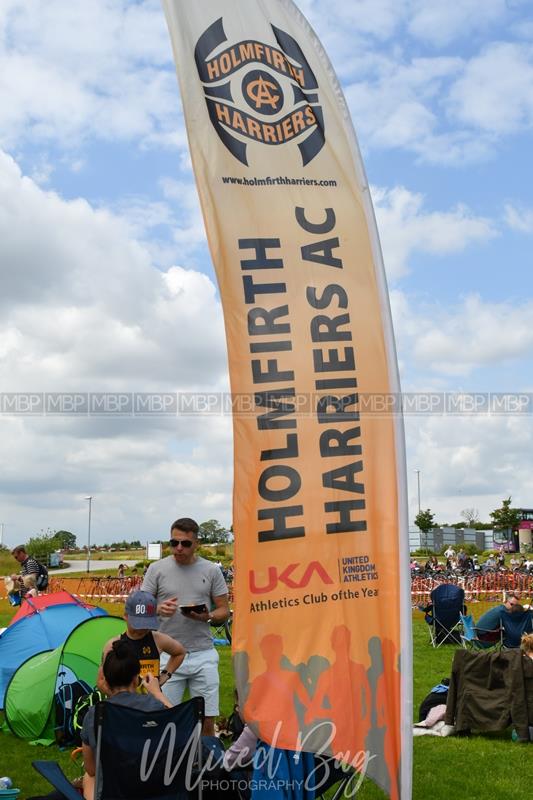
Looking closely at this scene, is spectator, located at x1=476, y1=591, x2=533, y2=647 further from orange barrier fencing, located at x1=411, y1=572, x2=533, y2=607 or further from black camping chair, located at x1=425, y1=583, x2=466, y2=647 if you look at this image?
orange barrier fencing, located at x1=411, y1=572, x2=533, y2=607

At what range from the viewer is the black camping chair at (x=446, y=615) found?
16250mm

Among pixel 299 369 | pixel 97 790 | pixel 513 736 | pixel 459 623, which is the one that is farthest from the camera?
pixel 459 623

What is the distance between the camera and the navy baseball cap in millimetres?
5641

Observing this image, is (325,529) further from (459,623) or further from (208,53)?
(459,623)

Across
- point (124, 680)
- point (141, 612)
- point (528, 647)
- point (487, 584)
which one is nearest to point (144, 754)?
point (124, 680)

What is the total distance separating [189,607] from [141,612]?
61cm

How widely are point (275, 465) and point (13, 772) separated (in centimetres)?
449

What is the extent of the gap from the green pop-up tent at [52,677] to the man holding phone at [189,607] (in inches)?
101

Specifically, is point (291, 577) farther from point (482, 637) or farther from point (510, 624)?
point (482, 637)

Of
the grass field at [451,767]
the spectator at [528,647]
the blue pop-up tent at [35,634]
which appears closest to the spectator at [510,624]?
the grass field at [451,767]

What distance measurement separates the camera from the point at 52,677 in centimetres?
863

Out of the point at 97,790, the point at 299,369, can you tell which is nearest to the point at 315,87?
the point at 299,369

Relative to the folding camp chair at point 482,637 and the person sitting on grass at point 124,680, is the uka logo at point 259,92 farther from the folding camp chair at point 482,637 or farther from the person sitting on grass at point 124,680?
the folding camp chair at point 482,637

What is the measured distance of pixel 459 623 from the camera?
1661cm
